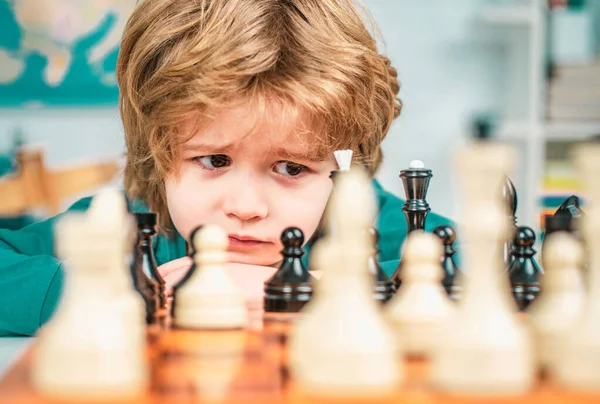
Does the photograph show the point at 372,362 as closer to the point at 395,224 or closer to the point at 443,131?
the point at 395,224

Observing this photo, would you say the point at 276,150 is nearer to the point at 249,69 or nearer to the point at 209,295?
the point at 249,69

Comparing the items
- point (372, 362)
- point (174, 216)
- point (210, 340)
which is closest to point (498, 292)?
point (372, 362)

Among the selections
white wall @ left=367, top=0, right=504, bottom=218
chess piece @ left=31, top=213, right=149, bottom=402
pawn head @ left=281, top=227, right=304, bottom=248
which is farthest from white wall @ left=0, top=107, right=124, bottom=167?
chess piece @ left=31, top=213, right=149, bottom=402

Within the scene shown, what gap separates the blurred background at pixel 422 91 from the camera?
11.9 ft

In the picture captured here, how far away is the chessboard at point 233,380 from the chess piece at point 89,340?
13mm

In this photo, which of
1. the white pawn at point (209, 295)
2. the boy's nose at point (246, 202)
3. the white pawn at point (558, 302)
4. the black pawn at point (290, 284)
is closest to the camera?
the white pawn at point (558, 302)

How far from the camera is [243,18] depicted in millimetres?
1493

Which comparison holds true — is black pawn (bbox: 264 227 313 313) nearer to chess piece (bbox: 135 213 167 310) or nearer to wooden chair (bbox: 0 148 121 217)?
chess piece (bbox: 135 213 167 310)

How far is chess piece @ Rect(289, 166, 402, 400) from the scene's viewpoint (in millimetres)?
556

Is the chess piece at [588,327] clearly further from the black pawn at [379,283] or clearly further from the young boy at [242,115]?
the young boy at [242,115]

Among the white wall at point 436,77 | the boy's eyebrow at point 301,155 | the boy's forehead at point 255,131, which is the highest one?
the white wall at point 436,77

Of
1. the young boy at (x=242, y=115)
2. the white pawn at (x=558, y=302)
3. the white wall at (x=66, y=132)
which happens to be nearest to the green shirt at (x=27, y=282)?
the young boy at (x=242, y=115)

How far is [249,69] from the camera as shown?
4.55ft

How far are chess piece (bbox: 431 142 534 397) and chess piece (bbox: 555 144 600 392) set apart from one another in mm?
26
